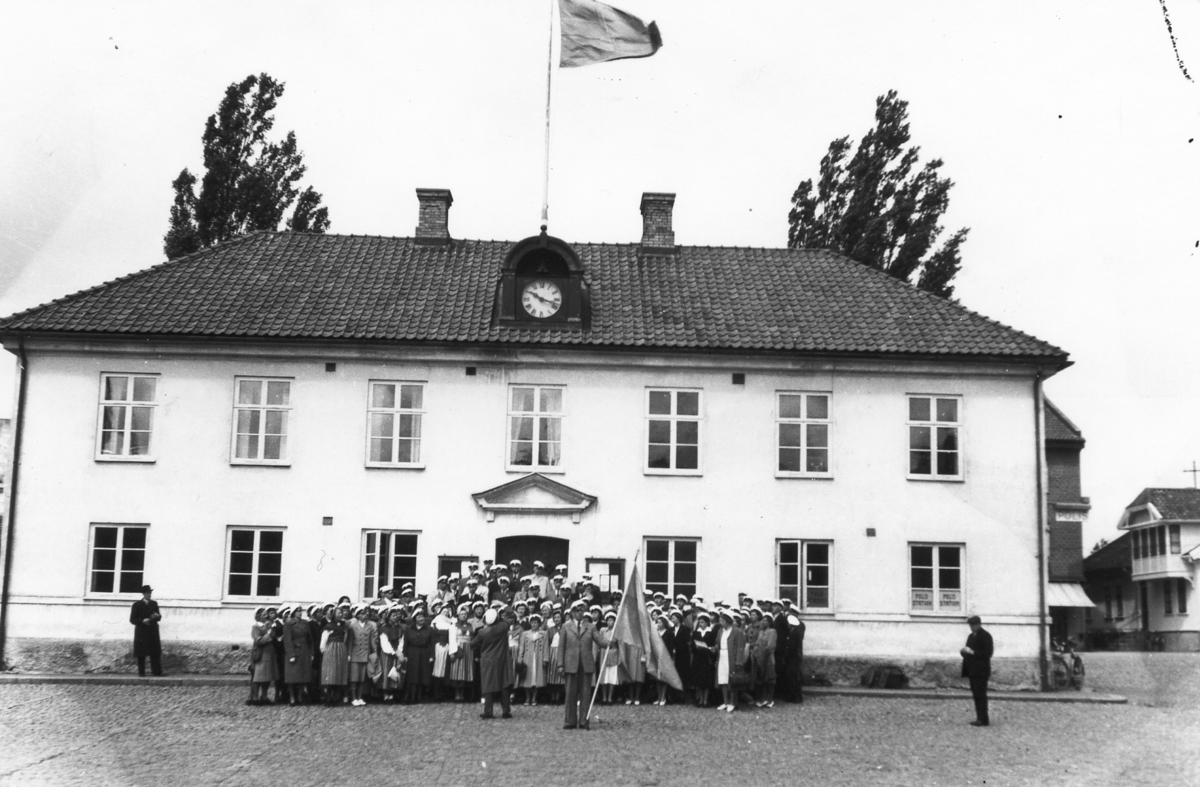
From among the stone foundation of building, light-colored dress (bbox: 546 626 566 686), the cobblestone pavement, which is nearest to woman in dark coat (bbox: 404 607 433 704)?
the cobblestone pavement

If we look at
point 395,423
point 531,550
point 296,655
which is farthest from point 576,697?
point 395,423

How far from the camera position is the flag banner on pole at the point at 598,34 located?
24.0 meters

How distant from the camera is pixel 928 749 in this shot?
16234 millimetres

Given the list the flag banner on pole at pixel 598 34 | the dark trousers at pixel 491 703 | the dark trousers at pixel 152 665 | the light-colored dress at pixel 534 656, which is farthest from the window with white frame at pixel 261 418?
the dark trousers at pixel 491 703

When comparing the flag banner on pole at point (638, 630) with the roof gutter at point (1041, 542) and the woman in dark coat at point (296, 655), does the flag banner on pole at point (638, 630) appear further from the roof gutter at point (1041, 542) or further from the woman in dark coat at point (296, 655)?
the roof gutter at point (1041, 542)

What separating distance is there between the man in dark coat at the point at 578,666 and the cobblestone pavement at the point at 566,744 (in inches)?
15.0

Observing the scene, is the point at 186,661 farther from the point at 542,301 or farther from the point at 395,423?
the point at 542,301

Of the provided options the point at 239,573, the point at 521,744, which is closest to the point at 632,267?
the point at 239,573

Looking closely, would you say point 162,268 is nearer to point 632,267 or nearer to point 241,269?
point 241,269

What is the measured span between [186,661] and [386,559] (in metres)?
3.95

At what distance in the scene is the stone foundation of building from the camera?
79.4 feet

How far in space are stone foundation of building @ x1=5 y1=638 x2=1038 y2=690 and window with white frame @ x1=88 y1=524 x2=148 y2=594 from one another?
102 cm

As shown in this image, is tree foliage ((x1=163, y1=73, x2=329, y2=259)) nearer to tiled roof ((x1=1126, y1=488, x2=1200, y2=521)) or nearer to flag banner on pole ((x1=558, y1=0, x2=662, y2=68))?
flag banner on pole ((x1=558, y1=0, x2=662, y2=68))

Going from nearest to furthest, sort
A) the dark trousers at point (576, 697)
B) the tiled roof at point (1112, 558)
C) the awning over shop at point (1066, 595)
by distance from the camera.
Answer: the dark trousers at point (576, 697) → the awning over shop at point (1066, 595) → the tiled roof at point (1112, 558)
